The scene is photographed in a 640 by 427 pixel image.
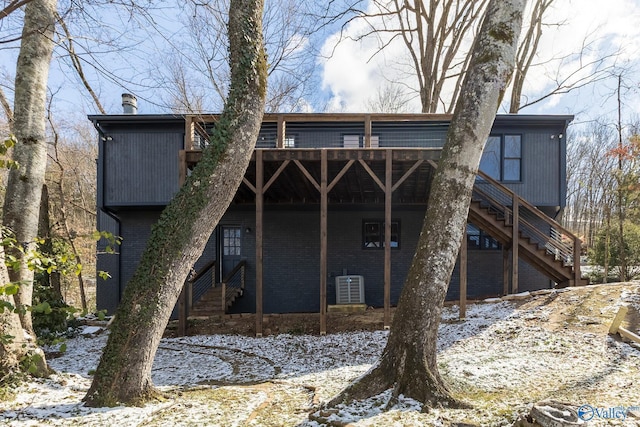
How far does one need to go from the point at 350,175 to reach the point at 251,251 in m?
4.40

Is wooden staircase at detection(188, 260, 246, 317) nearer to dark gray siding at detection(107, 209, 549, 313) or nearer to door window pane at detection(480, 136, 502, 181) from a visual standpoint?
dark gray siding at detection(107, 209, 549, 313)

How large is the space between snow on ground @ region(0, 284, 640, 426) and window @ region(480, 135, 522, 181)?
13.3ft

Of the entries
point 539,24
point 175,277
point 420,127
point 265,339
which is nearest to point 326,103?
point 420,127

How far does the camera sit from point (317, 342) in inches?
301

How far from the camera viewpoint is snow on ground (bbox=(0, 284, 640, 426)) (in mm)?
3434

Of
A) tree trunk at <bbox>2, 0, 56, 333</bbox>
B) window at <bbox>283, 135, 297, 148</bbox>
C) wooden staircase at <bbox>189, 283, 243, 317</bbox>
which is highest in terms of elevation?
window at <bbox>283, 135, 297, 148</bbox>

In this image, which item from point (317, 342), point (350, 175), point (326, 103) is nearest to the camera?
point (317, 342)

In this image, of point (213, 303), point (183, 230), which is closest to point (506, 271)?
point (213, 303)

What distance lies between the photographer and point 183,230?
3.91 metres

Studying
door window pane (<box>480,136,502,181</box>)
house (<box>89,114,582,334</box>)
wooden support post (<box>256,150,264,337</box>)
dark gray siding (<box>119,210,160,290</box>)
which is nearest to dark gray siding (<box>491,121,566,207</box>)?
house (<box>89,114,582,334</box>)

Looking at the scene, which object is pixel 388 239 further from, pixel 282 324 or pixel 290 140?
pixel 290 140

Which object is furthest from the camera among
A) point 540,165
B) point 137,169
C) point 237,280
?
point 237,280

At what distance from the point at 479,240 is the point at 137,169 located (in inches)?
435

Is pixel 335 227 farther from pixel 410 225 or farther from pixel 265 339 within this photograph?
pixel 265 339
